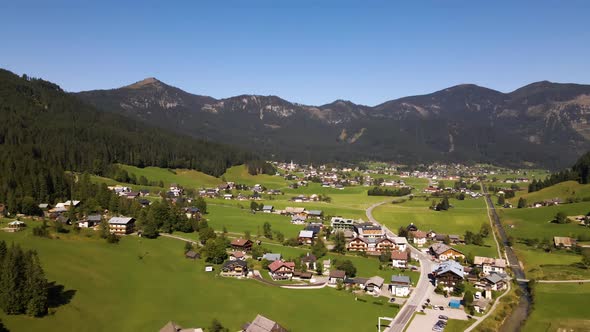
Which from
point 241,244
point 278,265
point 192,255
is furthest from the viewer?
point 241,244

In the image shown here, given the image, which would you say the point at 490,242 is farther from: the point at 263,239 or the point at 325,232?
the point at 263,239

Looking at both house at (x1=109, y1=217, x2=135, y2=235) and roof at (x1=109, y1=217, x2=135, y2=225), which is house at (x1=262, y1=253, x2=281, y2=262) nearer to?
house at (x1=109, y1=217, x2=135, y2=235)

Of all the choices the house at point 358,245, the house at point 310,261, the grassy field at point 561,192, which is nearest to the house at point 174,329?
the house at point 310,261

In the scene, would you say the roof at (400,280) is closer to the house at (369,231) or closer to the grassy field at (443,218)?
the grassy field at (443,218)

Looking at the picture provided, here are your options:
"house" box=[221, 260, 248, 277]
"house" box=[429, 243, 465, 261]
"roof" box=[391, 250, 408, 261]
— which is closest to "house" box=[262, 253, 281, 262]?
"house" box=[221, 260, 248, 277]

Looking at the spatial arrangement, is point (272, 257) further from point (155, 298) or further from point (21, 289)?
point (21, 289)

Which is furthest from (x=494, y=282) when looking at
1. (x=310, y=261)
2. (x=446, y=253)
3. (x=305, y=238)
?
(x=305, y=238)

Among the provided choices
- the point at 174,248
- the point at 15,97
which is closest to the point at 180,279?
the point at 174,248
